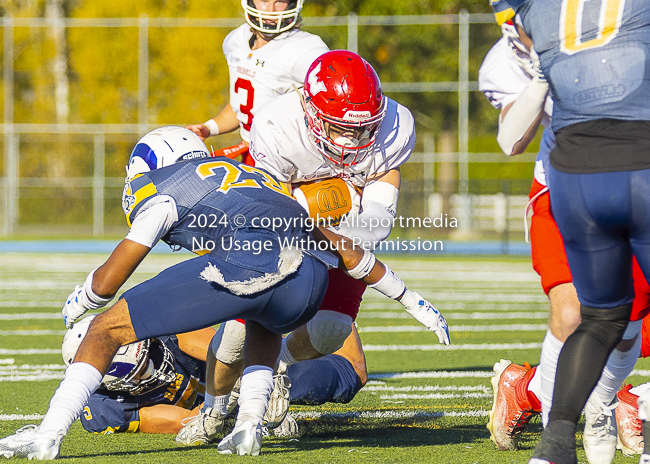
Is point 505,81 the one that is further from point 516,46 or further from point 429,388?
point 429,388

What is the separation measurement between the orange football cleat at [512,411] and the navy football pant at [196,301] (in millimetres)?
806

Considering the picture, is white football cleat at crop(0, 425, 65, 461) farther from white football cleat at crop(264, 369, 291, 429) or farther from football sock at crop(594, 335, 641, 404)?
football sock at crop(594, 335, 641, 404)

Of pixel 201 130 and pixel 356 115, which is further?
pixel 201 130

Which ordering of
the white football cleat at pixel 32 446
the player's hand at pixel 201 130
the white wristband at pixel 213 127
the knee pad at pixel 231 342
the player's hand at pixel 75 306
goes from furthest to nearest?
the white wristband at pixel 213 127
the player's hand at pixel 201 130
the knee pad at pixel 231 342
the player's hand at pixel 75 306
the white football cleat at pixel 32 446

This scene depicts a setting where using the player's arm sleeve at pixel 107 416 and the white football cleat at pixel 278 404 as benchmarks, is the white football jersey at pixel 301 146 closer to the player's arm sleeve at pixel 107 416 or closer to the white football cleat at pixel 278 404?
the white football cleat at pixel 278 404

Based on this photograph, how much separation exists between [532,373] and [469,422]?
1.61 ft

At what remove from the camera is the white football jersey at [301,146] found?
10.7ft

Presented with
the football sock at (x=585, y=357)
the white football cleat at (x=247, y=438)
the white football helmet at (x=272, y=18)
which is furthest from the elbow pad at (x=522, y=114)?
the white football helmet at (x=272, y=18)

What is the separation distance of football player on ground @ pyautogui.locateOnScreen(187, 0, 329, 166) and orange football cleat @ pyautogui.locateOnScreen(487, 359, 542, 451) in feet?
5.38

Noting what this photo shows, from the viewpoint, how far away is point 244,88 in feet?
14.4

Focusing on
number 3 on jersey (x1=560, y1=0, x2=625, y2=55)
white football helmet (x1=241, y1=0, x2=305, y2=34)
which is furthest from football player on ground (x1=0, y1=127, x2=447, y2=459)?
white football helmet (x1=241, y1=0, x2=305, y2=34)

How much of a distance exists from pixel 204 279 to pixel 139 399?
0.92 meters

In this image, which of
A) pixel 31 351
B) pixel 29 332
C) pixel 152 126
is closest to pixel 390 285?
pixel 31 351

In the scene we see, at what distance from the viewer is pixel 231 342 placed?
9.84 ft
